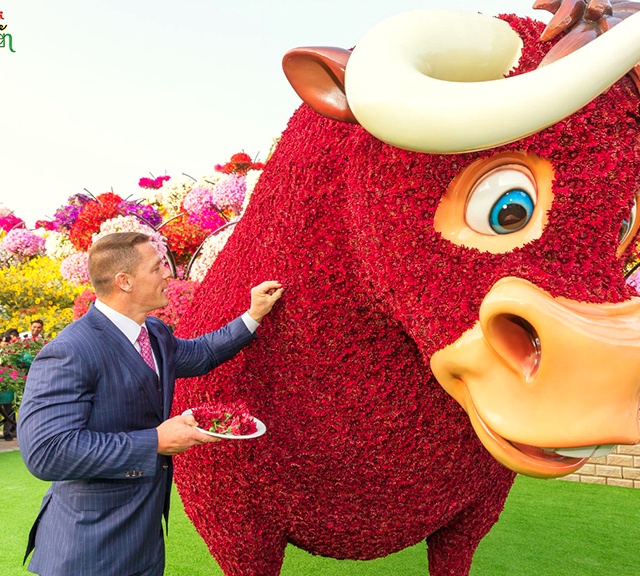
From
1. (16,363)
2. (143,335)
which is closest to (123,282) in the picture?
(143,335)

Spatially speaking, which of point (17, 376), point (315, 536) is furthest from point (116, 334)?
point (17, 376)

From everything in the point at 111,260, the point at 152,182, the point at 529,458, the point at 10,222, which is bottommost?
the point at 529,458

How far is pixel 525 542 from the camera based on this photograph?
3.86 meters

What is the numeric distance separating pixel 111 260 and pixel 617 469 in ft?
15.8

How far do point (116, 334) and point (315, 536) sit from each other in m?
0.76

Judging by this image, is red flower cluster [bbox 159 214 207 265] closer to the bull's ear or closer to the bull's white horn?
the bull's ear

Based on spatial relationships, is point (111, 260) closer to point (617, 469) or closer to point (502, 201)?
point (502, 201)

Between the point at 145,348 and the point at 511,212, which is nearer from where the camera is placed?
the point at 511,212

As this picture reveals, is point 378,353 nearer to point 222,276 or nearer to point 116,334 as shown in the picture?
point 222,276

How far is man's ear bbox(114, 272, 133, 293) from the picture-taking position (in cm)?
159

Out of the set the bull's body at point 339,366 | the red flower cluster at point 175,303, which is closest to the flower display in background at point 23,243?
the red flower cluster at point 175,303

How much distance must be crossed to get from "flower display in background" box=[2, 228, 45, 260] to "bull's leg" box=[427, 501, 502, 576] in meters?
7.48

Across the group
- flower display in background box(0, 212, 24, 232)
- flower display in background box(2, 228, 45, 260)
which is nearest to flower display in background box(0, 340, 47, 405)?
flower display in background box(2, 228, 45, 260)

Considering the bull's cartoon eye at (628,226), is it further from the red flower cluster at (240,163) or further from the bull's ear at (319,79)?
the red flower cluster at (240,163)
